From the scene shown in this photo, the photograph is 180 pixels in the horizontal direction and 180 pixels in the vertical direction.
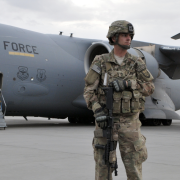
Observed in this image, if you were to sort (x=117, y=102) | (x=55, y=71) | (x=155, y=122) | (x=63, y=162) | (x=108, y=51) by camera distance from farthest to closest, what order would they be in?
(x=155, y=122), (x=55, y=71), (x=108, y=51), (x=63, y=162), (x=117, y=102)

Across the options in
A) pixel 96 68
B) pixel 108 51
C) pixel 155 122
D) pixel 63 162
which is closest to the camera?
pixel 96 68

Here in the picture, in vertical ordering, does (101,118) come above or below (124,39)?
below

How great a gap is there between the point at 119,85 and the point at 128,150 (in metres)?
0.62

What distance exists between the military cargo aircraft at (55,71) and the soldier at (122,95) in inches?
314

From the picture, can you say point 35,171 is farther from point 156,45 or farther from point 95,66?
point 156,45

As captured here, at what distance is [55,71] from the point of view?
1200cm

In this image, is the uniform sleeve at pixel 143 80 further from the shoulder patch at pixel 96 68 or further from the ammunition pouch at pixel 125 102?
the shoulder patch at pixel 96 68

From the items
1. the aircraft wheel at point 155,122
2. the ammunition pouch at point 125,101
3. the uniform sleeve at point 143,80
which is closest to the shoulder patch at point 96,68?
the ammunition pouch at point 125,101

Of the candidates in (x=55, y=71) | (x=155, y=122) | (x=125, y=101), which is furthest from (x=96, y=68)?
(x=155, y=122)

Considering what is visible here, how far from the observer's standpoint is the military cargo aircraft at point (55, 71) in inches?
439

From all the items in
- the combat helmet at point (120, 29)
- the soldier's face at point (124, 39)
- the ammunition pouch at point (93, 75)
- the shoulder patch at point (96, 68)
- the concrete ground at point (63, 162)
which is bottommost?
the concrete ground at point (63, 162)

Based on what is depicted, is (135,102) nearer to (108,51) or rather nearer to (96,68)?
(96,68)

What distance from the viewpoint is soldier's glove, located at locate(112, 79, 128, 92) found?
316 centimetres

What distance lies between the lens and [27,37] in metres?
11.8
